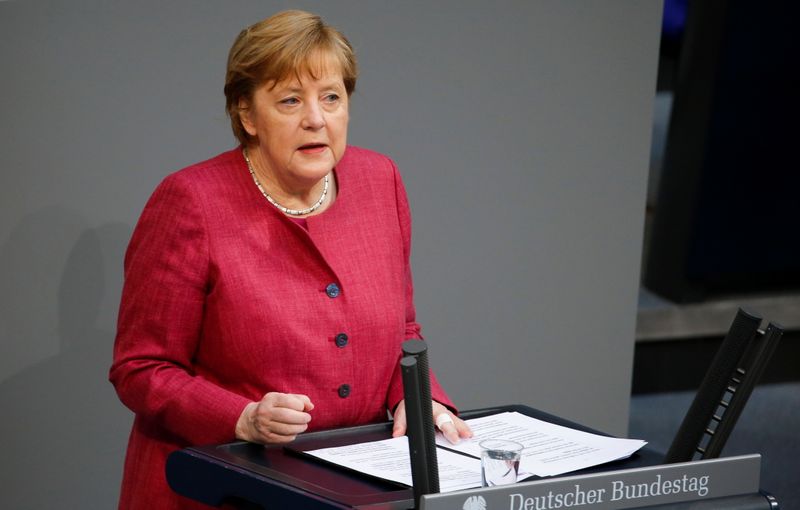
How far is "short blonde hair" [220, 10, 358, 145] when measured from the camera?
221 cm

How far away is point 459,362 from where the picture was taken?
3637 mm

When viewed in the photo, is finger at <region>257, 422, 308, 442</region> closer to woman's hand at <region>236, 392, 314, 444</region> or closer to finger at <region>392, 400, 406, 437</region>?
woman's hand at <region>236, 392, 314, 444</region>

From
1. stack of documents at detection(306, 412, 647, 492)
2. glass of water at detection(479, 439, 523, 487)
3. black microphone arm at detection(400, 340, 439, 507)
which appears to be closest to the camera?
black microphone arm at detection(400, 340, 439, 507)

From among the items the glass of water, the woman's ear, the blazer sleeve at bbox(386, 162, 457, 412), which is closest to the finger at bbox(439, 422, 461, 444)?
the blazer sleeve at bbox(386, 162, 457, 412)

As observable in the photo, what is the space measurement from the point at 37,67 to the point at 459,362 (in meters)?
1.51

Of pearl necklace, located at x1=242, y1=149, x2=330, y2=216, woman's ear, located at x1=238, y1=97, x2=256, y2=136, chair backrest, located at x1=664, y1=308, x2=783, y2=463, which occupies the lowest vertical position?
chair backrest, located at x1=664, y1=308, x2=783, y2=463

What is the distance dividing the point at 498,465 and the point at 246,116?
3.02 ft

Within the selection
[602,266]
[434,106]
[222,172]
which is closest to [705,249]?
[602,266]

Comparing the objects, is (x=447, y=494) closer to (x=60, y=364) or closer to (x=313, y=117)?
(x=313, y=117)

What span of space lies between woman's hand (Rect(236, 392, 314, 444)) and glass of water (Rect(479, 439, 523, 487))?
1.11ft

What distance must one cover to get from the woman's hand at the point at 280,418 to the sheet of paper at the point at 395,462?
56 mm

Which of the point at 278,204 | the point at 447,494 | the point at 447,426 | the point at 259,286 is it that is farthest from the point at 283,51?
the point at 447,494

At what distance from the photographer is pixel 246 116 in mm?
2312

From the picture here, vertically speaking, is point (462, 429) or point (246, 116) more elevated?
point (246, 116)
